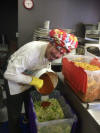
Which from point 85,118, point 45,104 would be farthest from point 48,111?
point 85,118

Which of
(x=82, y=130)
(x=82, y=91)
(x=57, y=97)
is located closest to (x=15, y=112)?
(x=57, y=97)

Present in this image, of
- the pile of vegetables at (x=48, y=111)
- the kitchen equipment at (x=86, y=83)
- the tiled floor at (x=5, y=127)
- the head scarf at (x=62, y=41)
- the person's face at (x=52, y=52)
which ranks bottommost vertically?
the tiled floor at (x=5, y=127)

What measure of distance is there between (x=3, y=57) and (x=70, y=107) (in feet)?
8.23

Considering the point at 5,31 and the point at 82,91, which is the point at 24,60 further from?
the point at 5,31

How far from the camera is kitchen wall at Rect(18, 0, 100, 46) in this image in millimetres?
2533

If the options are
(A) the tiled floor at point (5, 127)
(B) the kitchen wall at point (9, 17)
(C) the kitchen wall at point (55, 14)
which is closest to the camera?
(A) the tiled floor at point (5, 127)

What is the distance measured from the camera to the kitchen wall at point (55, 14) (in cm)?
253

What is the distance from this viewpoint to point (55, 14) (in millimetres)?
2629

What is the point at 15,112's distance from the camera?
1.55 metres

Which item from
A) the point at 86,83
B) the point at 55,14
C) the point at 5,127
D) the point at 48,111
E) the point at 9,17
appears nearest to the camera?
the point at 86,83

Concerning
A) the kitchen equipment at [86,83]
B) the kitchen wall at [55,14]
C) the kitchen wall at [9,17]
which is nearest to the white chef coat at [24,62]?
the kitchen equipment at [86,83]

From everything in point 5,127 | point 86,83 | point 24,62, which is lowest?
point 5,127

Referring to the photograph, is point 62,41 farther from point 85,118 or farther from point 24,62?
point 85,118

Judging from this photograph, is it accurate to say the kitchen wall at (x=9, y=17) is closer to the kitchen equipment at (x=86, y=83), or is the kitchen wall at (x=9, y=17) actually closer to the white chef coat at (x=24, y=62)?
the white chef coat at (x=24, y=62)
